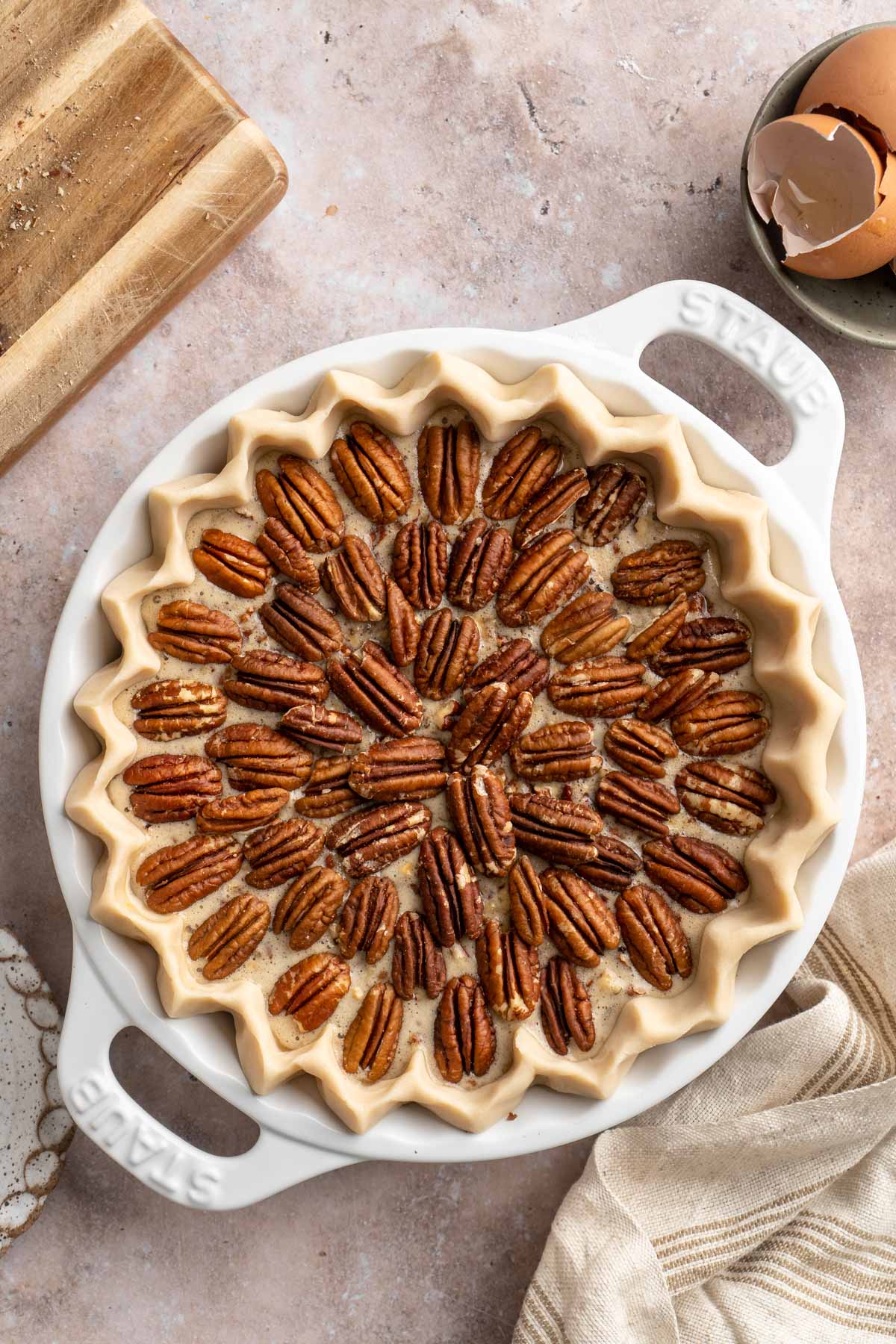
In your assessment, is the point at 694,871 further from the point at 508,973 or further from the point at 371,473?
the point at 371,473

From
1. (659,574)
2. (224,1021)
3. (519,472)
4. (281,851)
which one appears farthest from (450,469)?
(224,1021)

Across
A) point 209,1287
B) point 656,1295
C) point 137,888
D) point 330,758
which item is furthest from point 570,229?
point 209,1287

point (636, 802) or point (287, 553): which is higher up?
point (287, 553)

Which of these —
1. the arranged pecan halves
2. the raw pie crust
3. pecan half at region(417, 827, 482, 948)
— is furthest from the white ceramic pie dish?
the arranged pecan halves

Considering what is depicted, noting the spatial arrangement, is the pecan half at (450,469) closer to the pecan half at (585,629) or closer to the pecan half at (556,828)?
the pecan half at (585,629)

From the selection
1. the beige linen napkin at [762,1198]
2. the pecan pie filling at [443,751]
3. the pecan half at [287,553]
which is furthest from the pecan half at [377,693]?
the beige linen napkin at [762,1198]

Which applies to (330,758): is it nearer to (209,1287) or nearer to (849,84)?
(209,1287)
